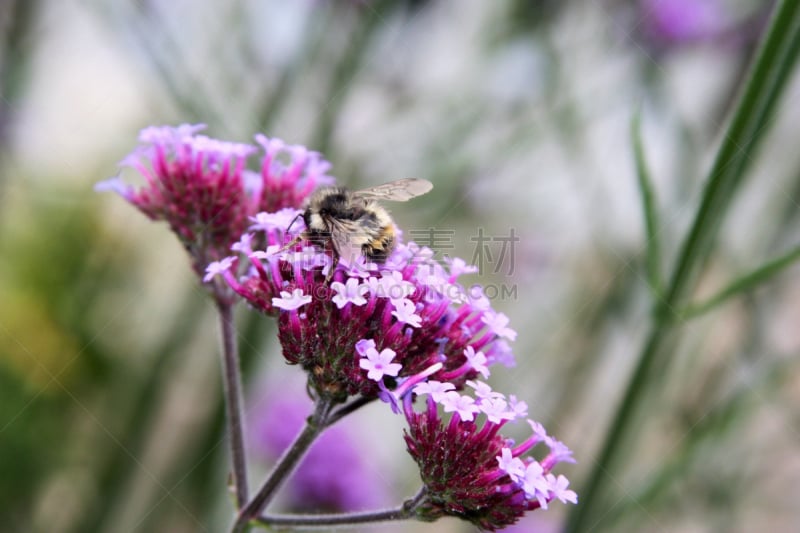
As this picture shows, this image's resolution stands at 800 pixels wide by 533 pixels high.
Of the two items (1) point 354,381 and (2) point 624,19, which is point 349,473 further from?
(2) point 624,19

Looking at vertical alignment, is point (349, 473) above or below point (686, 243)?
below

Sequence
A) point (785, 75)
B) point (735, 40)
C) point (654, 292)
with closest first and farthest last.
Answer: point (785, 75)
point (654, 292)
point (735, 40)

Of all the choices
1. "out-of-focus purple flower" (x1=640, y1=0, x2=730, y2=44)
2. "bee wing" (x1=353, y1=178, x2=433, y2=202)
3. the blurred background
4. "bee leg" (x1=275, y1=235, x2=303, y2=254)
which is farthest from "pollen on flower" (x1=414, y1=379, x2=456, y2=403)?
"out-of-focus purple flower" (x1=640, y1=0, x2=730, y2=44)

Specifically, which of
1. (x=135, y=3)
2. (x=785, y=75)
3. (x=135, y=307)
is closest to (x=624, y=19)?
(x=785, y=75)

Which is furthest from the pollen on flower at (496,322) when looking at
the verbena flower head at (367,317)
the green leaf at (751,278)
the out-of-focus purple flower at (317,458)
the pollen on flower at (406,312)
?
the out-of-focus purple flower at (317,458)

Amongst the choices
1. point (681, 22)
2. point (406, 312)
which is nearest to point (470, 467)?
point (406, 312)

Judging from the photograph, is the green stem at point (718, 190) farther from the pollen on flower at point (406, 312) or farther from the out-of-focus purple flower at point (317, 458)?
the out-of-focus purple flower at point (317, 458)
